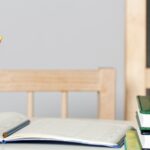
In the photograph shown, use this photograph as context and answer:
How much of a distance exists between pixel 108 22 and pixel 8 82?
55 centimetres

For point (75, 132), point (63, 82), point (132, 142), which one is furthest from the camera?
point (63, 82)

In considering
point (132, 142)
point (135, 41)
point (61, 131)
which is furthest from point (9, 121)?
point (135, 41)

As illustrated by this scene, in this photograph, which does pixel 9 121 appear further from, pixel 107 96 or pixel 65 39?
pixel 65 39

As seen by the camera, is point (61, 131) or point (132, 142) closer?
point (132, 142)

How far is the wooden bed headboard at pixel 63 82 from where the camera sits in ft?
3.48

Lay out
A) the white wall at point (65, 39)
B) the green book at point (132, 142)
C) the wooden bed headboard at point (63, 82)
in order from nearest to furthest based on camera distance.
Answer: the green book at point (132, 142) < the wooden bed headboard at point (63, 82) < the white wall at point (65, 39)

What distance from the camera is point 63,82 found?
3.51ft

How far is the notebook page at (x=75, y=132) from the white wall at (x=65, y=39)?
723 millimetres

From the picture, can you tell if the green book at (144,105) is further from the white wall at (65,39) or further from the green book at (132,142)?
the white wall at (65,39)

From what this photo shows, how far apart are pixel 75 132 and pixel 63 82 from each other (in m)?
0.40

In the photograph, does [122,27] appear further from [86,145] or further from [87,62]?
[86,145]

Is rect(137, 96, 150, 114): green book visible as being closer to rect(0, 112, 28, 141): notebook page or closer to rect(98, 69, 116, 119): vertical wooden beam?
rect(0, 112, 28, 141): notebook page

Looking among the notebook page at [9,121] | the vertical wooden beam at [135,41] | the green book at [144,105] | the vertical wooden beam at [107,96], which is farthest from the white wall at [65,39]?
the green book at [144,105]

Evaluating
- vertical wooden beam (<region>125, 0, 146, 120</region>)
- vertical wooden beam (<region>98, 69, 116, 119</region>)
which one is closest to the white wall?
vertical wooden beam (<region>125, 0, 146, 120</region>)
